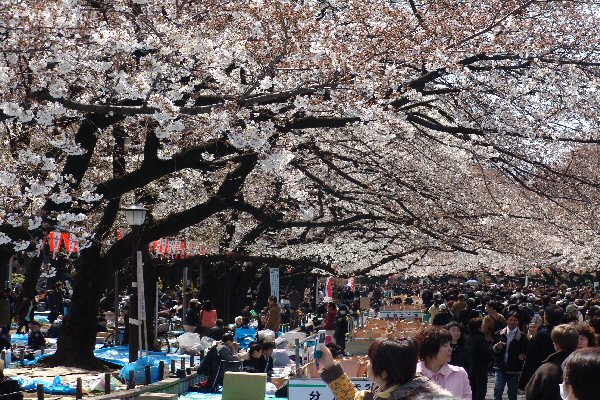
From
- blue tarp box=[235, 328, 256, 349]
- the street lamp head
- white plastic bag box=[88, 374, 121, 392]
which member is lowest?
white plastic bag box=[88, 374, 121, 392]

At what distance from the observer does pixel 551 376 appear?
6625 millimetres

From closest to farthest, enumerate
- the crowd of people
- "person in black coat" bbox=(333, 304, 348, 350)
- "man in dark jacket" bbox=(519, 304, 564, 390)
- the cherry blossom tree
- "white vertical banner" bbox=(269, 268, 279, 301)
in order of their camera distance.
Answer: the crowd of people, "man in dark jacket" bbox=(519, 304, 564, 390), the cherry blossom tree, "person in black coat" bbox=(333, 304, 348, 350), "white vertical banner" bbox=(269, 268, 279, 301)

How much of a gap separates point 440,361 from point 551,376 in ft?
2.94

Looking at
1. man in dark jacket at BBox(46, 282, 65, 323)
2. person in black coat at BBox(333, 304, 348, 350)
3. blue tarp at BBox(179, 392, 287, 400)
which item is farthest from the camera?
man in dark jacket at BBox(46, 282, 65, 323)

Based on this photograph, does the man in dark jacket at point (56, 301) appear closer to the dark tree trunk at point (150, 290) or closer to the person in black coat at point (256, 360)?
the dark tree trunk at point (150, 290)

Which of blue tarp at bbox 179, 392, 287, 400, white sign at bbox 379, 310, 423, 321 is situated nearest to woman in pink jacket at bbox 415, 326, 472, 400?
blue tarp at bbox 179, 392, 287, 400

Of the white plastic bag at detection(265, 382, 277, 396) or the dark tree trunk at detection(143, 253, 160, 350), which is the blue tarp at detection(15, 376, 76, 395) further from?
the dark tree trunk at detection(143, 253, 160, 350)

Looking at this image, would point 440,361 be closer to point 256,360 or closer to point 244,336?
point 256,360

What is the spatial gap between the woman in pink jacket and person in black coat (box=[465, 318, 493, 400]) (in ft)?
17.8

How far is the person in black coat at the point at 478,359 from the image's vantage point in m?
11.7

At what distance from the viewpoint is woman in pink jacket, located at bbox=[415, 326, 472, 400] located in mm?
6316

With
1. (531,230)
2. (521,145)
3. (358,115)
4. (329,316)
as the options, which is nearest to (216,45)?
(358,115)

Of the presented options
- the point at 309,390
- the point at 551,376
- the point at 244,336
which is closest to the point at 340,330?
the point at 244,336

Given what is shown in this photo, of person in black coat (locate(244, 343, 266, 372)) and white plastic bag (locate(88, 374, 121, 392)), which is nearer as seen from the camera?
white plastic bag (locate(88, 374, 121, 392))
